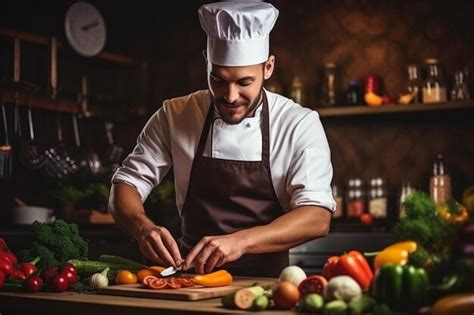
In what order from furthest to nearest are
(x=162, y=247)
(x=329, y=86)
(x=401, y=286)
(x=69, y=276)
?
(x=329, y=86)
(x=162, y=247)
(x=69, y=276)
(x=401, y=286)

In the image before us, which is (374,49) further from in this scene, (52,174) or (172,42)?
(52,174)

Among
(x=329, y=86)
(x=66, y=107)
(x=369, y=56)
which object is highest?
(x=369, y=56)

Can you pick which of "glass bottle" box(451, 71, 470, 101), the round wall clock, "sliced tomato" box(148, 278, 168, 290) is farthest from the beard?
the round wall clock

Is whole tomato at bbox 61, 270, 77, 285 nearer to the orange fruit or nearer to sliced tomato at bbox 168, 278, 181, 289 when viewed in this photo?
the orange fruit

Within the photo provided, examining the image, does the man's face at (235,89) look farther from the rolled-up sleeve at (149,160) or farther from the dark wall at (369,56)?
the dark wall at (369,56)

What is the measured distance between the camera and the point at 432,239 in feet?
5.74

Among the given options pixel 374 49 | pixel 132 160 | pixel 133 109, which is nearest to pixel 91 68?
pixel 133 109

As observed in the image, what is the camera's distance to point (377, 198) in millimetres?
5082

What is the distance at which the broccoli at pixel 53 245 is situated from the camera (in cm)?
241

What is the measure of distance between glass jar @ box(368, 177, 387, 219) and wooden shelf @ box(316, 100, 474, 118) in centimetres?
47

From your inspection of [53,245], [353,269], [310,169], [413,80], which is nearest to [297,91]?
[413,80]

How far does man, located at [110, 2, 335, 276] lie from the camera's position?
101 inches

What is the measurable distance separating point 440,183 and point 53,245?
302cm

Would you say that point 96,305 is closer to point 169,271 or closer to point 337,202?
point 169,271
